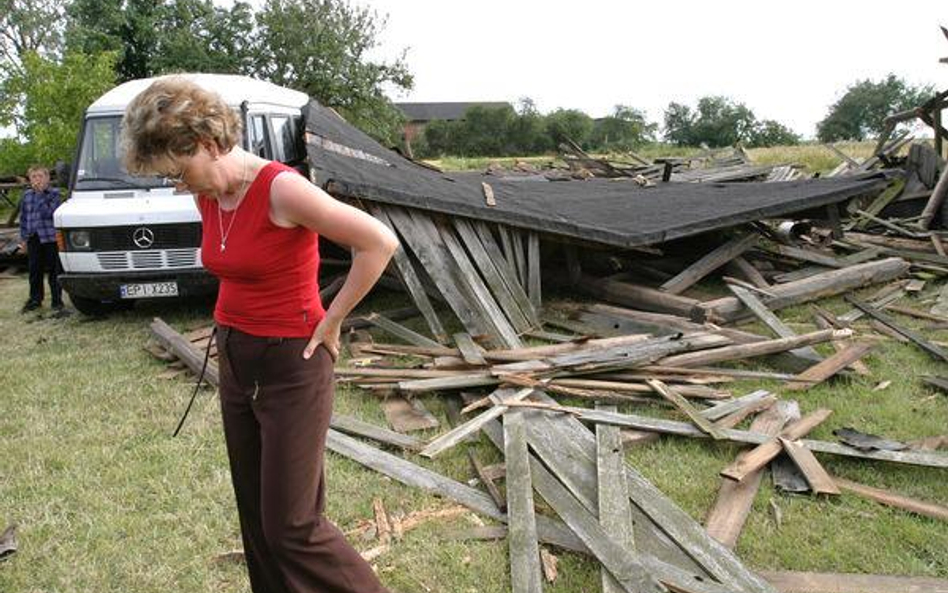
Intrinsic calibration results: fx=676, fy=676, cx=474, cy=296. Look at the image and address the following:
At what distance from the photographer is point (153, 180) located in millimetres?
7855

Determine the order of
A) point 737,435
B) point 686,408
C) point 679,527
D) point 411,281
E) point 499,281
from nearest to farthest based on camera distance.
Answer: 1. point 679,527
2. point 737,435
3. point 686,408
4. point 411,281
5. point 499,281

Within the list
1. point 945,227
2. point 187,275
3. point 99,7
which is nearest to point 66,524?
point 187,275

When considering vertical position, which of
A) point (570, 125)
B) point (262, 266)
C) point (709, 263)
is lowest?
point (709, 263)

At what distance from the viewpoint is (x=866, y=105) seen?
215 ft

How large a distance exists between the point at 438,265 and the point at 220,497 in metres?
3.17

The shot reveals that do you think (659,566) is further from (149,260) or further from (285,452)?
(149,260)

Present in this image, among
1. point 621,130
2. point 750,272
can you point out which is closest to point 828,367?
point 750,272

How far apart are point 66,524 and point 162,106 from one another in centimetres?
283

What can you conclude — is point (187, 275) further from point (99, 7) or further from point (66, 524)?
point (99, 7)

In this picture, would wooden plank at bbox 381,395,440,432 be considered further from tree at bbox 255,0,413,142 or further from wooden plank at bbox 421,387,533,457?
tree at bbox 255,0,413,142

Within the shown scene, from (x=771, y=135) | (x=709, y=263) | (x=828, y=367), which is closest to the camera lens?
(x=828, y=367)

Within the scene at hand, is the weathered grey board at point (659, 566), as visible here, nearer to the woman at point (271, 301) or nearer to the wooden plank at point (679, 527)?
the wooden plank at point (679, 527)

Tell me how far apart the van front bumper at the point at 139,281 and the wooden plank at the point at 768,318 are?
5663 millimetres

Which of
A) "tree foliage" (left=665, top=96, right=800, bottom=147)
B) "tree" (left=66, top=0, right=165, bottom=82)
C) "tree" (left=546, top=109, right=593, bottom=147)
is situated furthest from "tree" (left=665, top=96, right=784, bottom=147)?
"tree" (left=66, top=0, right=165, bottom=82)
